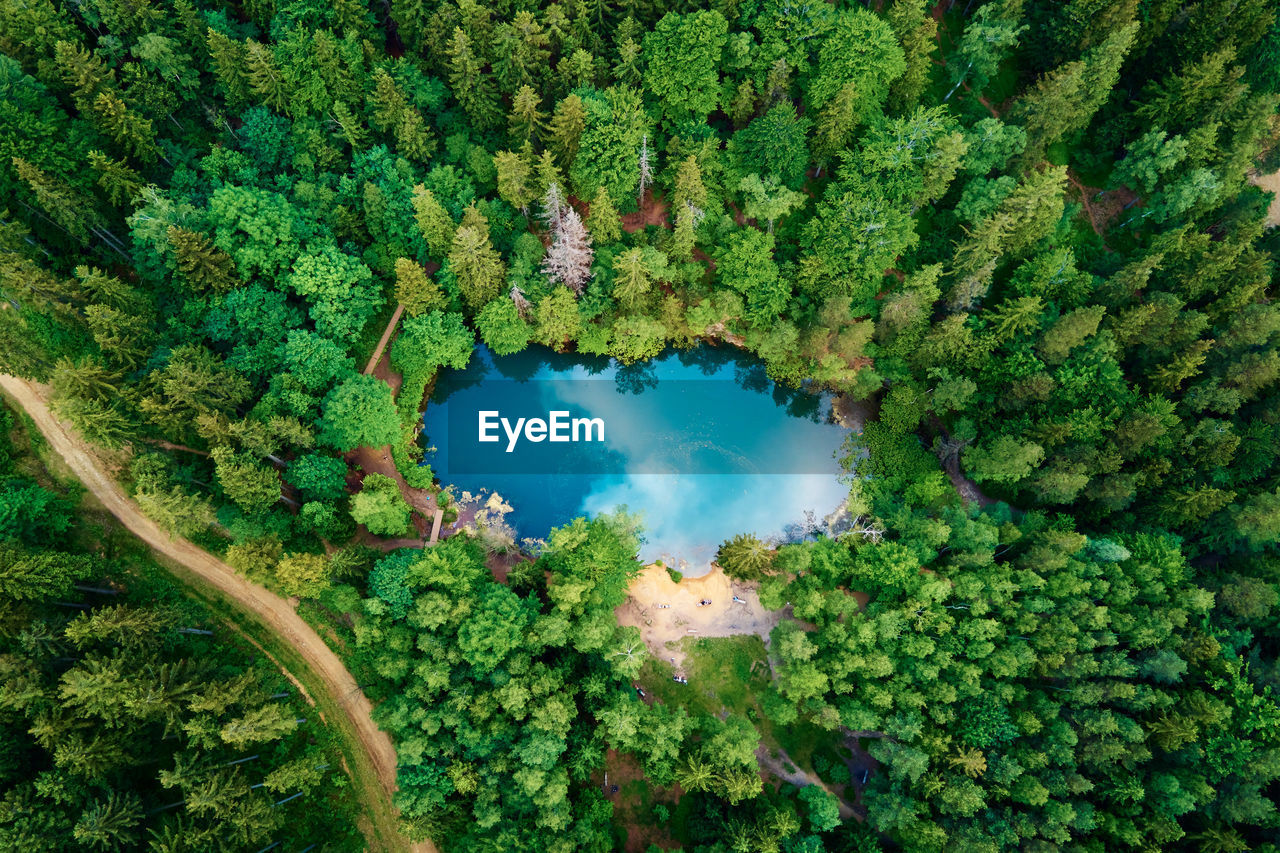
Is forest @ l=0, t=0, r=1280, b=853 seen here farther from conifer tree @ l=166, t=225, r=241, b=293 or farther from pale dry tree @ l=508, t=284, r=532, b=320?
pale dry tree @ l=508, t=284, r=532, b=320

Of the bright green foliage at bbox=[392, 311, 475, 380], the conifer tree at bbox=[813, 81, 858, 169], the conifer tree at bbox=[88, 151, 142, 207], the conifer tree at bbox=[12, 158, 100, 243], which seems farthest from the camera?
the bright green foliage at bbox=[392, 311, 475, 380]

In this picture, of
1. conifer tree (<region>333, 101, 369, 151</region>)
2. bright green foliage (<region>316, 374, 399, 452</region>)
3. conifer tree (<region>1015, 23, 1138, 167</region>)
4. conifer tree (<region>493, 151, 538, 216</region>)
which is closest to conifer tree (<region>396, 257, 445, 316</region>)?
bright green foliage (<region>316, 374, 399, 452</region>)

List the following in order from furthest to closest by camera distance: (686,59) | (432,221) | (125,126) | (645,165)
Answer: (645,165), (686,59), (432,221), (125,126)

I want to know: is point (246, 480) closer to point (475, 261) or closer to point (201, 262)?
point (201, 262)

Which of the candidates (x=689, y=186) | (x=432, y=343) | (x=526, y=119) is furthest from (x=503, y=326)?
(x=689, y=186)

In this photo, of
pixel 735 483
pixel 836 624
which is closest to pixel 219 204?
pixel 735 483

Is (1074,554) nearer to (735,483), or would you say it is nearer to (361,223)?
(735,483)
